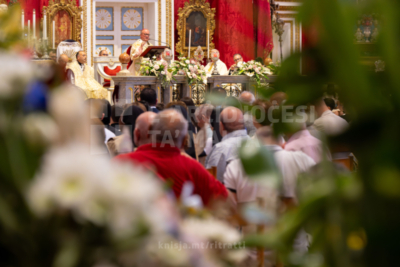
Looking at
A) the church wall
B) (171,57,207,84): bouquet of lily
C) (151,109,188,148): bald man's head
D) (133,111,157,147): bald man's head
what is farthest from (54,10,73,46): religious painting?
(151,109,188,148): bald man's head

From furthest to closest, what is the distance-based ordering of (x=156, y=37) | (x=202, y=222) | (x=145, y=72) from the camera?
(x=156, y=37) → (x=145, y=72) → (x=202, y=222)

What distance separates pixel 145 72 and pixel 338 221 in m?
7.67

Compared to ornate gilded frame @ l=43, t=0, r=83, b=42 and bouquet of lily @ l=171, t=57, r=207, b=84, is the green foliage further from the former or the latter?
ornate gilded frame @ l=43, t=0, r=83, b=42

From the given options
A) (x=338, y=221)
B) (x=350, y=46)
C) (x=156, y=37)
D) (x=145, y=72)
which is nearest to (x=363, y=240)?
(x=338, y=221)

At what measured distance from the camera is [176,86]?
27.1 feet

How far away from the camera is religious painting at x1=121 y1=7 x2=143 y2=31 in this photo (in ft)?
46.3

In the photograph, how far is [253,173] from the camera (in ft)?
1.14

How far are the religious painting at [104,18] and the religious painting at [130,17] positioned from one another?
30 centimetres

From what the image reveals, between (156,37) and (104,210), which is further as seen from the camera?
(156,37)

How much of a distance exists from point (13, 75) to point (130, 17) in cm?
1424

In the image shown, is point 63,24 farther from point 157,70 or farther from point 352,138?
point 352,138

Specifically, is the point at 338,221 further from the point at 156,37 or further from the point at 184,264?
the point at 156,37

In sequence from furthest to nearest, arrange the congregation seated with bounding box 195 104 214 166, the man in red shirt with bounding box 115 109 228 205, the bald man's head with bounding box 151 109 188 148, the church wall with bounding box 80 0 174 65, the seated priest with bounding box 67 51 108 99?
1. the church wall with bounding box 80 0 174 65
2. the seated priest with bounding box 67 51 108 99
3. the congregation seated with bounding box 195 104 214 166
4. the bald man's head with bounding box 151 109 188 148
5. the man in red shirt with bounding box 115 109 228 205

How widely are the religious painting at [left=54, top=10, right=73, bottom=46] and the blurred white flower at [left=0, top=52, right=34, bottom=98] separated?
12978 mm
